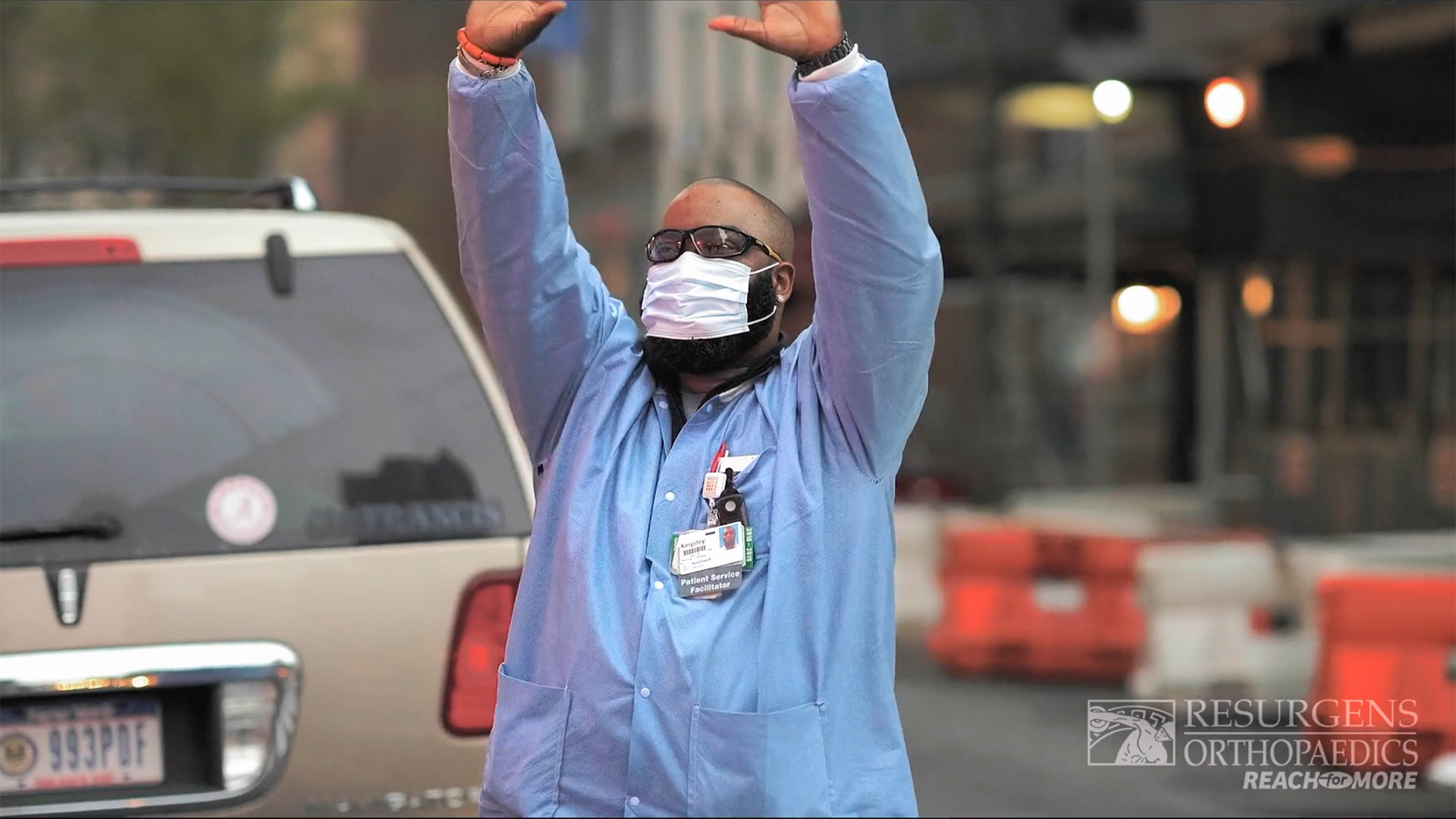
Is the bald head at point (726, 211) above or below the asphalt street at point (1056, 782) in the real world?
above

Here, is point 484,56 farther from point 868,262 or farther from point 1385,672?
point 1385,672

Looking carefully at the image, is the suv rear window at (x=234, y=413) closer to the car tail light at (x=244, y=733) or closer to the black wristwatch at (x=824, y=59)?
the car tail light at (x=244, y=733)

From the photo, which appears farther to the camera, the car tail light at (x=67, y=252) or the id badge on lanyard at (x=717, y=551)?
the car tail light at (x=67, y=252)

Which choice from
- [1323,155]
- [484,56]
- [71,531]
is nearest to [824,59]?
[484,56]

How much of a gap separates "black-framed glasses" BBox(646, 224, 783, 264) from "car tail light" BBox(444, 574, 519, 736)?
4.29ft

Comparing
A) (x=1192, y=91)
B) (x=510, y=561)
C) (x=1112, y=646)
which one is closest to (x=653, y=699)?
(x=510, y=561)

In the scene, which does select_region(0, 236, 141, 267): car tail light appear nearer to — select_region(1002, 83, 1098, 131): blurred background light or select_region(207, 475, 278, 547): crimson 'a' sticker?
select_region(207, 475, 278, 547): crimson 'a' sticker

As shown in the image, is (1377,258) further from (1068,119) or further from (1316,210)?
(1068,119)

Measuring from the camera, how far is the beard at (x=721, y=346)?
10.5 ft

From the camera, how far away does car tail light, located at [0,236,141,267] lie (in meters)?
4.42

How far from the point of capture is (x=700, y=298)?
3148mm

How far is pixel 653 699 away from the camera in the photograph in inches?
116

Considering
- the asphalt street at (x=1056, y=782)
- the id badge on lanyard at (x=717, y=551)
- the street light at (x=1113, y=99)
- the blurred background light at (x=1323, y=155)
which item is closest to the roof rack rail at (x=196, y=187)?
the id badge on lanyard at (x=717, y=551)

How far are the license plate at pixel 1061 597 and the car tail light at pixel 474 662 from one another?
8.02 metres
